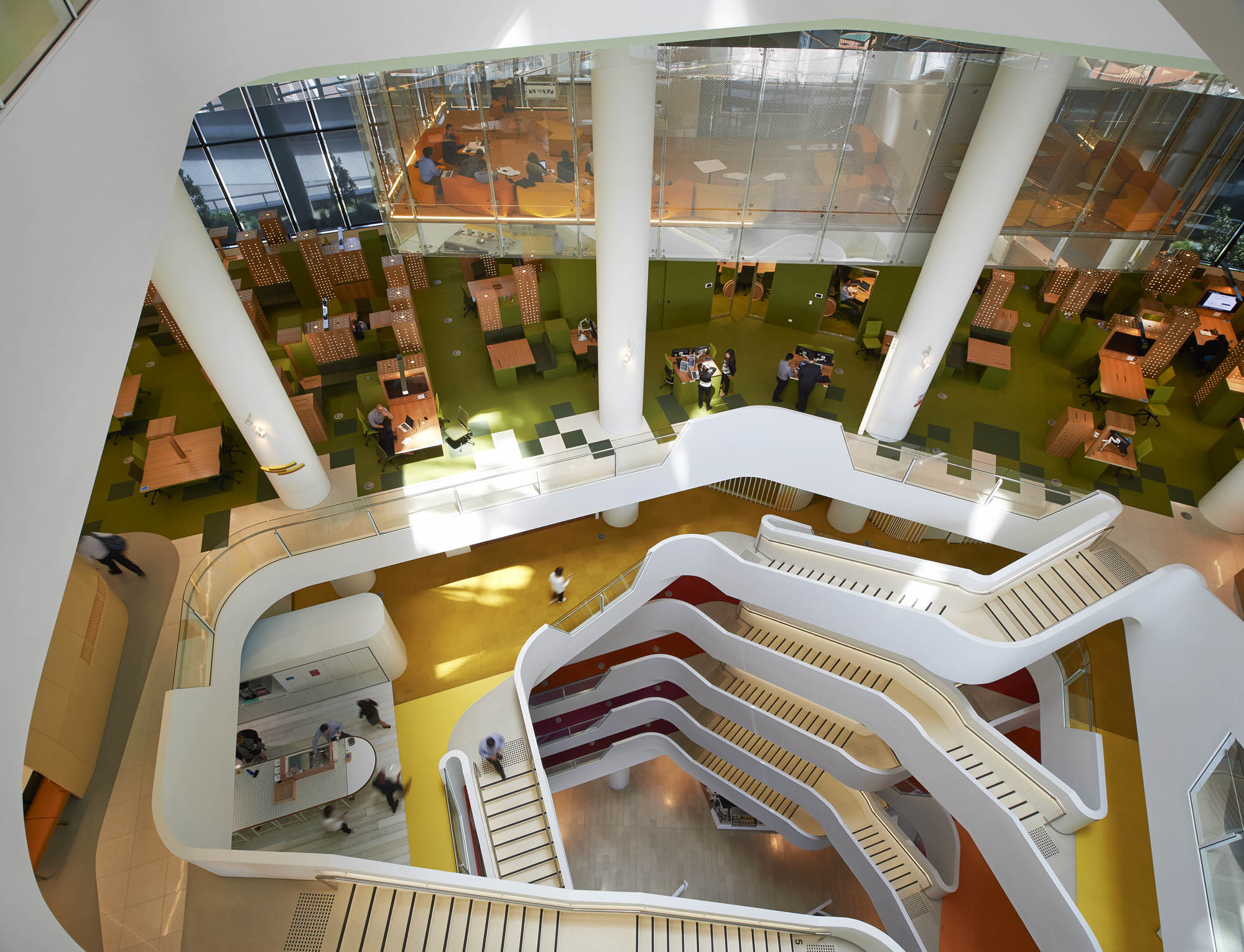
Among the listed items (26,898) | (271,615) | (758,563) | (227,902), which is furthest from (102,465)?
(758,563)

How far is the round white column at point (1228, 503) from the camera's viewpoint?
1095 centimetres

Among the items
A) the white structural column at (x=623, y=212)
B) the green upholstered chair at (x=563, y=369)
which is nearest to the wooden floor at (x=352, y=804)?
the green upholstered chair at (x=563, y=369)

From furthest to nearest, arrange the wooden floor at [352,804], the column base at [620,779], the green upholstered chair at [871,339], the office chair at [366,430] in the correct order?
the column base at [620,779], the green upholstered chair at [871,339], the office chair at [366,430], the wooden floor at [352,804]

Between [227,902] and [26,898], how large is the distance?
3519 mm

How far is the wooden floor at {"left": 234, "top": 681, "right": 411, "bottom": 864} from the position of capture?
400 inches

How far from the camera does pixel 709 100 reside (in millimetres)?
9445

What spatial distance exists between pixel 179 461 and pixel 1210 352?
20161 mm

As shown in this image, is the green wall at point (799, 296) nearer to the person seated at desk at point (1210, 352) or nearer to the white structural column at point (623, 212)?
the white structural column at point (623, 212)

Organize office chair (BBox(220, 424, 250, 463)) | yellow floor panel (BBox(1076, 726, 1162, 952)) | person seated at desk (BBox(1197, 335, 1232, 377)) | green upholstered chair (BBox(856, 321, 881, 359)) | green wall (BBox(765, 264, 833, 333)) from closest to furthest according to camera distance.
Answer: yellow floor panel (BBox(1076, 726, 1162, 952))
office chair (BBox(220, 424, 250, 463))
green wall (BBox(765, 264, 833, 333))
green upholstered chair (BBox(856, 321, 881, 359))
person seated at desk (BBox(1197, 335, 1232, 377))

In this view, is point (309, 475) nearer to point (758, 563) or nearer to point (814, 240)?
point (758, 563)

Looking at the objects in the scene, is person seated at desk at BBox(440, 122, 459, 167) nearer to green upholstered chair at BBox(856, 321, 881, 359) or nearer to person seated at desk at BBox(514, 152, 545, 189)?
person seated at desk at BBox(514, 152, 545, 189)

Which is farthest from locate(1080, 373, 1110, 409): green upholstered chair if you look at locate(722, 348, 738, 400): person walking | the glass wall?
the glass wall

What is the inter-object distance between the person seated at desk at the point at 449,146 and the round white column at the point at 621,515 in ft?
21.8

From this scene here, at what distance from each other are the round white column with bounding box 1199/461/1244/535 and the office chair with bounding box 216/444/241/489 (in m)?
16.8
